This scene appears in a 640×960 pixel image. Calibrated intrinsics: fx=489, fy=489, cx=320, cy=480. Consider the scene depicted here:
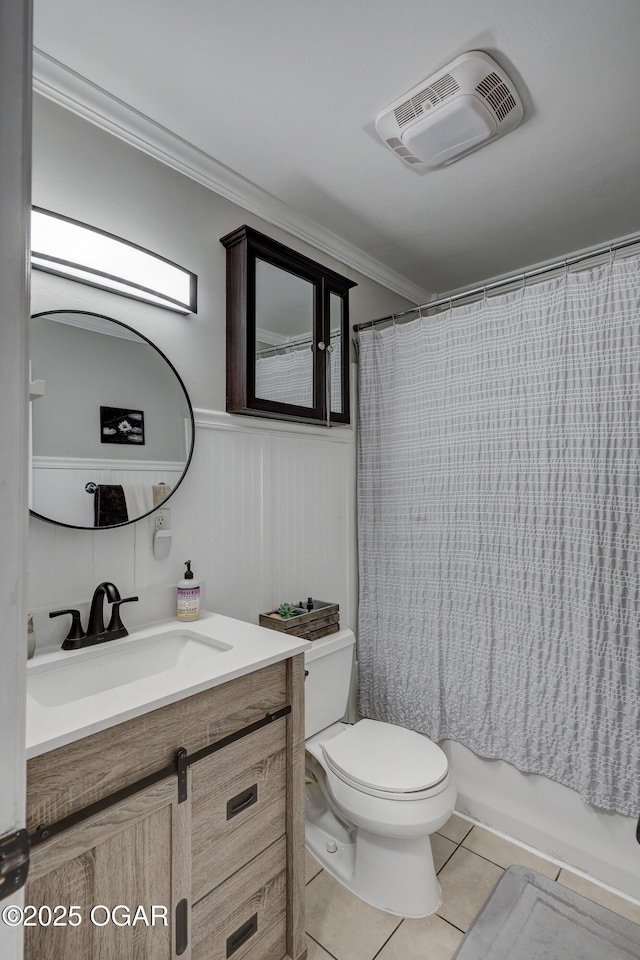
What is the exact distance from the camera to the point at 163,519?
5.19ft

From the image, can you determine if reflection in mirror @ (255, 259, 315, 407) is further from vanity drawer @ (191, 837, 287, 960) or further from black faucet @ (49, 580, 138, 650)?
vanity drawer @ (191, 837, 287, 960)

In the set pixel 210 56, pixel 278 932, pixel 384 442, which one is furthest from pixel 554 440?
pixel 278 932

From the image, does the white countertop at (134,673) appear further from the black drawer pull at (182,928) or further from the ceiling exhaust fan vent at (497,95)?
the ceiling exhaust fan vent at (497,95)

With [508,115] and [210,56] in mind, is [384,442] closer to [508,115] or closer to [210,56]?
[508,115]

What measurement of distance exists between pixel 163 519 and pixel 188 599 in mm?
269

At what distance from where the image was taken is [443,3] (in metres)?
1.17

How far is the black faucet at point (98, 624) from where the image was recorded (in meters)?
1.31

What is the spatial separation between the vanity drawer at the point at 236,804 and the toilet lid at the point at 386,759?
1.14ft

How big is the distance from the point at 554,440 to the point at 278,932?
1713 mm

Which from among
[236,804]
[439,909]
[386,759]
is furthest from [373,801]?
[236,804]

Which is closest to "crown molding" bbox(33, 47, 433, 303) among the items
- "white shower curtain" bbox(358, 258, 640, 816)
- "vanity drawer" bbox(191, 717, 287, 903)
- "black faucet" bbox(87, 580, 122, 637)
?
"white shower curtain" bbox(358, 258, 640, 816)

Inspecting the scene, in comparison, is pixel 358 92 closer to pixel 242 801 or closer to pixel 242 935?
pixel 242 801

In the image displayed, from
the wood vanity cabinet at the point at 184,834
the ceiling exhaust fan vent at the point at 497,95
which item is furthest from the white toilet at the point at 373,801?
the ceiling exhaust fan vent at the point at 497,95

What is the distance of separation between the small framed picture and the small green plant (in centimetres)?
82
